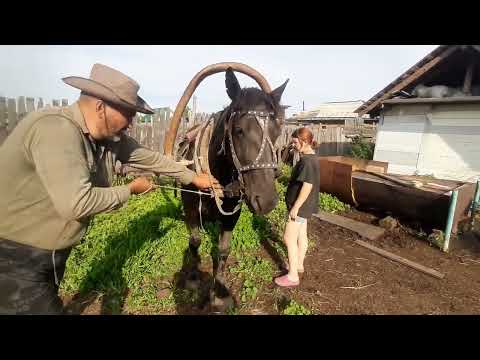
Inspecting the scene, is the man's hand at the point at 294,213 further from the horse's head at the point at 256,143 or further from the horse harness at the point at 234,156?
the horse's head at the point at 256,143

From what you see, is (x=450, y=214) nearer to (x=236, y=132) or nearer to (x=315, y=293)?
(x=315, y=293)

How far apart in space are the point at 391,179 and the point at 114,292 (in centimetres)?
662

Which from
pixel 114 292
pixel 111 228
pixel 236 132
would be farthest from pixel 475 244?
pixel 111 228

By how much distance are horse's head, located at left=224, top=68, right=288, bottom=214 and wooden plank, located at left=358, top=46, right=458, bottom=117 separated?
10.1 meters

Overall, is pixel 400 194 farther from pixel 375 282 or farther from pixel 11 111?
pixel 11 111

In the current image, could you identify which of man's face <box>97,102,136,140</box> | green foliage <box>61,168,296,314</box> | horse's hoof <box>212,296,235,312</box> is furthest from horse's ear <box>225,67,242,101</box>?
green foliage <box>61,168,296,314</box>

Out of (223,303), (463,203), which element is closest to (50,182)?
(223,303)

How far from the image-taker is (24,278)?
1.83 meters

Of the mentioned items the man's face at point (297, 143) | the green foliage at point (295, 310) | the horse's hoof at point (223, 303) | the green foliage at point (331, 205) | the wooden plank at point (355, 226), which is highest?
the man's face at point (297, 143)

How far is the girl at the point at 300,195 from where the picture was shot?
371cm

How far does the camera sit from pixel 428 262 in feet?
16.3

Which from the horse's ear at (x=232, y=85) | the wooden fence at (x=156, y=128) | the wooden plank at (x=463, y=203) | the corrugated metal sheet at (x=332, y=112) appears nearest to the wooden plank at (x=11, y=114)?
the wooden fence at (x=156, y=128)

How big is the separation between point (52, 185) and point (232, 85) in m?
1.98
